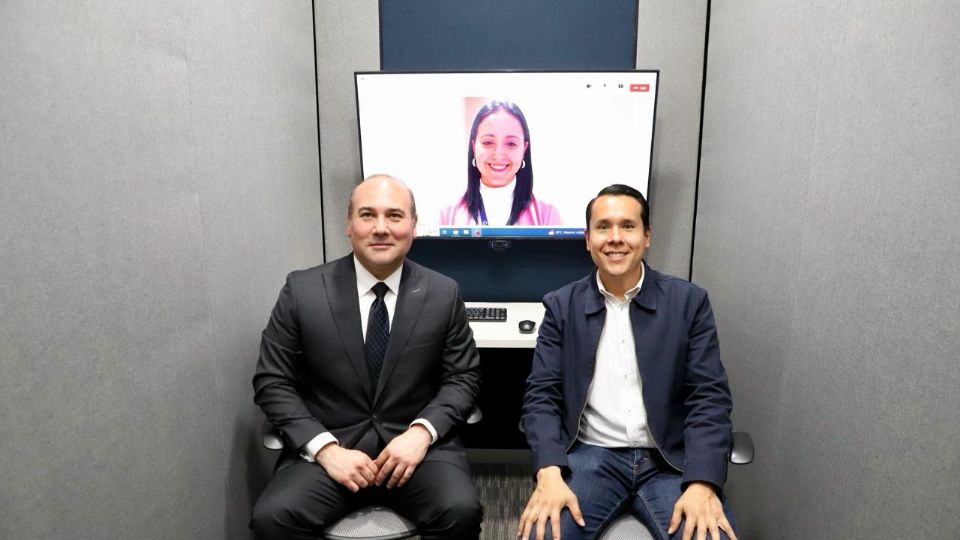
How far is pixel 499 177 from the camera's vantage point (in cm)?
236

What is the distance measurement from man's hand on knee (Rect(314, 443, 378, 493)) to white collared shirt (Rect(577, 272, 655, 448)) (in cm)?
62

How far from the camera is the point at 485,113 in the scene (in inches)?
90.7

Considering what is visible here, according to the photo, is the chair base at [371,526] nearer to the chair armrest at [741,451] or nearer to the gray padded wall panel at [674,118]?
the chair armrest at [741,451]

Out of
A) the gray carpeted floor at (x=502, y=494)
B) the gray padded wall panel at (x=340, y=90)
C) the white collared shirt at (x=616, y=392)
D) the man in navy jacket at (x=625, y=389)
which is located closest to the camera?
the man in navy jacket at (x=625, y=389)

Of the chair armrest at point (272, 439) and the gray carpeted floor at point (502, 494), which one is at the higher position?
the chair armrest at point (272, 439)

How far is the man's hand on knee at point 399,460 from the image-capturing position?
4.95ft

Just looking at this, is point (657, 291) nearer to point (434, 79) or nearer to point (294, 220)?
point (434, 79)

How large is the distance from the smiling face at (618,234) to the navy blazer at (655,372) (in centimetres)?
10

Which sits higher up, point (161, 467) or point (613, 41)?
point (613, 41)

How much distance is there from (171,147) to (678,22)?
1982 millimetres

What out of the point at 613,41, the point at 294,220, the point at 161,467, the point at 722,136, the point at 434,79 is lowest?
the point at 161,467

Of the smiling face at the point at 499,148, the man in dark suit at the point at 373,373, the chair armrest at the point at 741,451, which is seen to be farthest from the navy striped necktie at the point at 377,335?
the chair armrest at the point at 741,451

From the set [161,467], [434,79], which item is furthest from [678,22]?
[161,467]

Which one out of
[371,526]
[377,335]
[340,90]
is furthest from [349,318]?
[340,90]
